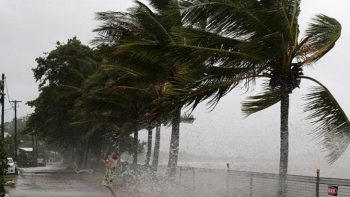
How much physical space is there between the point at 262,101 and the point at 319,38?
2.20 m

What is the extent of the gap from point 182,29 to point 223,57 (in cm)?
120

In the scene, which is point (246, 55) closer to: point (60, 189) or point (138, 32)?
point (138, 32)

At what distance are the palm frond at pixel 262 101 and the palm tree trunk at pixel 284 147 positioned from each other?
1.86 ft

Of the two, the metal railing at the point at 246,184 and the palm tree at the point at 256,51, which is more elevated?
the palm tree at the point at 256,51

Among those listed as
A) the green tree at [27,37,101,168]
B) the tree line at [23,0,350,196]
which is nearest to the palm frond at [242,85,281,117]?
the tree line at [23,0,350,196]

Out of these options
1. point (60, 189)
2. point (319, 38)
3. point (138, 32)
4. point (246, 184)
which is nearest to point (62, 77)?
point (60, 189)

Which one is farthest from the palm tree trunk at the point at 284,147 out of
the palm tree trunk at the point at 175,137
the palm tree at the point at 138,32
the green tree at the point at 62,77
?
the green tree at the point at 62,77

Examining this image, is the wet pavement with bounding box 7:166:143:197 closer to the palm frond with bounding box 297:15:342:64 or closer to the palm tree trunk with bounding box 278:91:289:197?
the palm tree trunk with bounding box 278:91:289:197

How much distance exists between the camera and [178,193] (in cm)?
2128

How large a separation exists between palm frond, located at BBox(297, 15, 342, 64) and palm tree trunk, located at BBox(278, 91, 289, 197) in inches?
44.1

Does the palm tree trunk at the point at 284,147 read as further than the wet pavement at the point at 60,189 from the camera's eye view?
No

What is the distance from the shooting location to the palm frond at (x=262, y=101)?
14894 millimetres

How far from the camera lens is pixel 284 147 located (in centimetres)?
1425

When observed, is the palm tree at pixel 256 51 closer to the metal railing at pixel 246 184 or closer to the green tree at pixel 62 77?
Result: the metal railing at pixel 246 184
